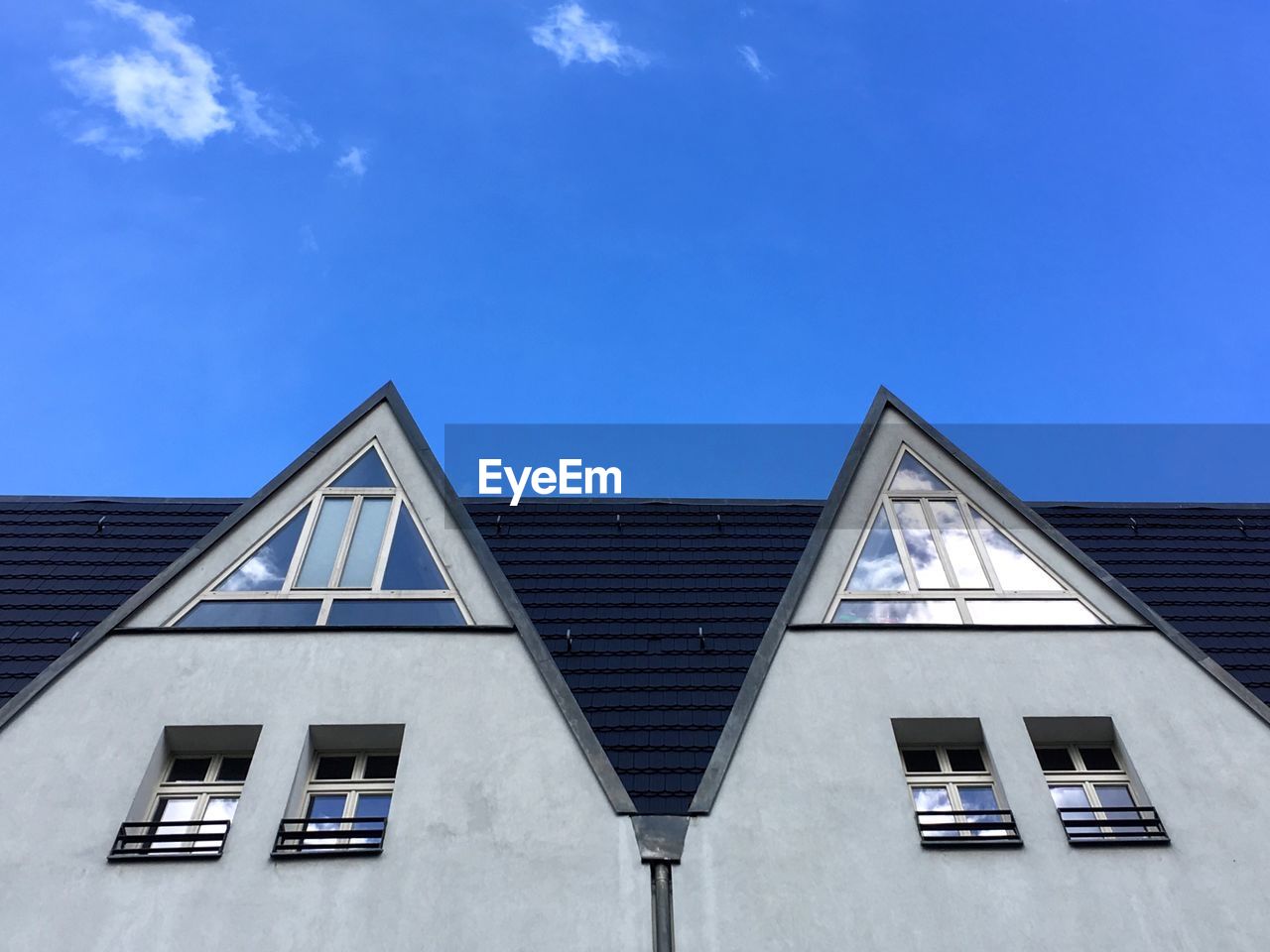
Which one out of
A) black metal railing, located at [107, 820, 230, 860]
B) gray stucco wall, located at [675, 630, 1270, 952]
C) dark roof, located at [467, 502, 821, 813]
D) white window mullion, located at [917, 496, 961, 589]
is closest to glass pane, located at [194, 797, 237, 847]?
black metal railing, located at [107, 820, 230, 860]

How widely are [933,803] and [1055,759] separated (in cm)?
143

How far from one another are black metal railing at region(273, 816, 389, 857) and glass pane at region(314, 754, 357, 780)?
24.3 inches

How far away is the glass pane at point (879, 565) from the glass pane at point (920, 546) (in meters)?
0.17

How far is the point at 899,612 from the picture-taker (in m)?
11.4

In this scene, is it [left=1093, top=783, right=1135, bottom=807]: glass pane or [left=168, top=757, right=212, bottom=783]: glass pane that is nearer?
[left=1093, top=783, right=1135, bottom=807]: glass pane

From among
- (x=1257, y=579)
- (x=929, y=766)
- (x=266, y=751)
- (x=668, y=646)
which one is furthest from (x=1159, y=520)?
(x=266, y=751)

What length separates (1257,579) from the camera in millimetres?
13297

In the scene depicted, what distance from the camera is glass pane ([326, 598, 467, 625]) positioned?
11023mm

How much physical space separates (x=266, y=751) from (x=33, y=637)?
11.5 ft

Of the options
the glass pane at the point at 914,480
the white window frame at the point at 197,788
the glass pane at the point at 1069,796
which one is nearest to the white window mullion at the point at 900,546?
the glass pane at the point at 914,480

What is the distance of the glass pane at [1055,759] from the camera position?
33.3ft

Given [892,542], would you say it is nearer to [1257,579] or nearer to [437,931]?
[1257,579]

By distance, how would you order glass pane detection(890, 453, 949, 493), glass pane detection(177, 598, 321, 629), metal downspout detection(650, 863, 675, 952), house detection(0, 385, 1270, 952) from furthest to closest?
glass pane detection(890, 453, 949, 493) → glass pane detection(177, 598, 321, 629) → house detection(0, 385, 1270, 952) → metal downspout detection(650, 863, 675, 952)

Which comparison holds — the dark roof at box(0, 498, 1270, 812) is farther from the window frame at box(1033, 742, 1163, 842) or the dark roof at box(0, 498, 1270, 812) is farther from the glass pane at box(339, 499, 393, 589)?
the window frame at box(1033, 742, 1163, 842)
